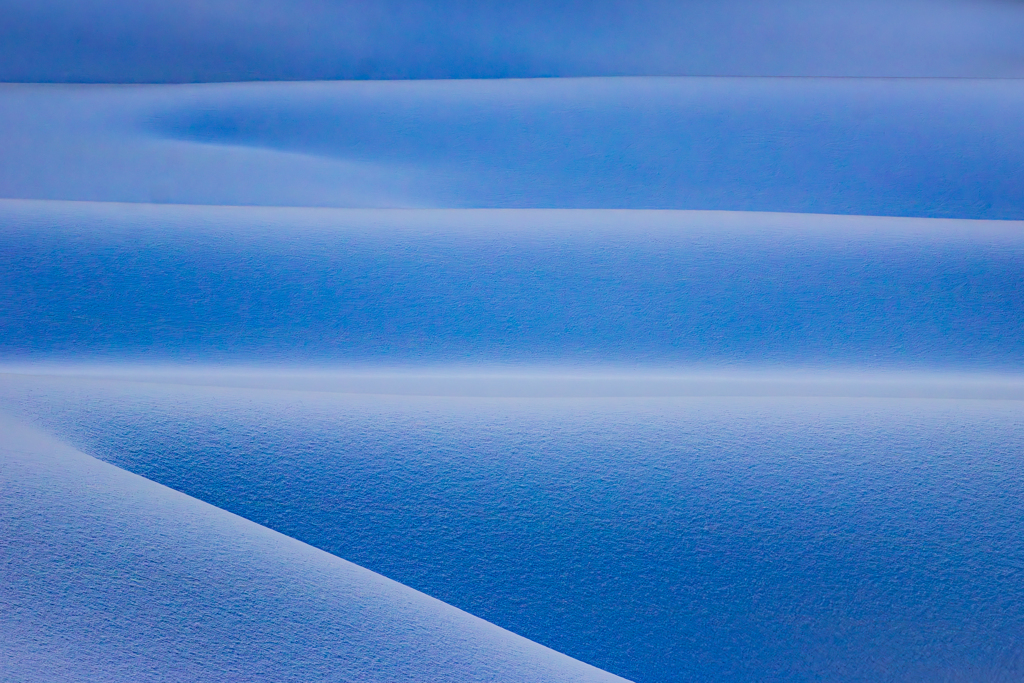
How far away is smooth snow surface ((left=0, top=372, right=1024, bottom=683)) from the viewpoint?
1.24 meters

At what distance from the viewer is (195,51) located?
5.32 metres

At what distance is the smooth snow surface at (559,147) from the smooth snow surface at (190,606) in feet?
7.21

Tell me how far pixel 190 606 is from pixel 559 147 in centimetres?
294

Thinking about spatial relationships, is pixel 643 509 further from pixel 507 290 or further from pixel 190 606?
pixel 507 290

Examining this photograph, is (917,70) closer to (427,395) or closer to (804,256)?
(804,256)

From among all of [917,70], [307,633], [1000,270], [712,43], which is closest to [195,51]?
[712,43]

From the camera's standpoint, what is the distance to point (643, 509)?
138 cm

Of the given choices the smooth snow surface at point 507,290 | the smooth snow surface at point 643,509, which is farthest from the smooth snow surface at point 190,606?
the smooth snow surface at point 507,290

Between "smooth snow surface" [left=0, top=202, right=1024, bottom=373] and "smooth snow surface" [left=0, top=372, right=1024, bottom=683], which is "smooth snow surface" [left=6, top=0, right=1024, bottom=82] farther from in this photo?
"smooth snow surface" [left=0, top=372, right=1024, bottom=683]

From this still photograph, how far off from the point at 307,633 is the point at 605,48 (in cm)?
498

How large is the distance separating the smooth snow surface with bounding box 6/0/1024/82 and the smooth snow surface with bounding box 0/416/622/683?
4.56 metres

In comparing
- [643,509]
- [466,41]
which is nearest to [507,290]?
[643,509]

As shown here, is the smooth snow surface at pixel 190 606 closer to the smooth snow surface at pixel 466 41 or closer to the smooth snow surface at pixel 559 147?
the smooth snow surface at pixel 559 147

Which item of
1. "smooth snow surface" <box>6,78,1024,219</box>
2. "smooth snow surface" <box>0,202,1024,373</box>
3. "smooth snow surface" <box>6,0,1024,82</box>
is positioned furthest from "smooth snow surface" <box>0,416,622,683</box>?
"smooth snow surface" <box>6,0,1024,82</box>
